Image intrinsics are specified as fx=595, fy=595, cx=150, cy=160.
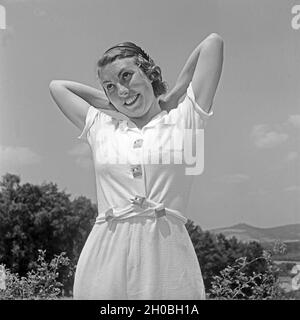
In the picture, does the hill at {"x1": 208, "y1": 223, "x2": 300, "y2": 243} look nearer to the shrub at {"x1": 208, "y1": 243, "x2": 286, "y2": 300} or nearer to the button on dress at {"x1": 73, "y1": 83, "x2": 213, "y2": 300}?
the shrub at {"x1": 208, "y1": 243, "x2": 286, "y2": 300}

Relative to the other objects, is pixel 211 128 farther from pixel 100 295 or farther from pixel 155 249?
pixel 100 295

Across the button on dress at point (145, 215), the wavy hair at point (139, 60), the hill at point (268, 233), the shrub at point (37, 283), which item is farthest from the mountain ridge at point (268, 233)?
the shrub at point (37, 283)

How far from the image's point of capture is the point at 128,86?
1.98 metres

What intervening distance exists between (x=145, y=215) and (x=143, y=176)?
0.13 metres

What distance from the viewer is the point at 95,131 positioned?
2.05m

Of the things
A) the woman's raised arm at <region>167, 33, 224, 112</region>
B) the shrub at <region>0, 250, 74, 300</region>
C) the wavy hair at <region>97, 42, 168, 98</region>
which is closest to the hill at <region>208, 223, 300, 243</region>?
the woman's raised arm at <region>167, 33, 224, 112</region>

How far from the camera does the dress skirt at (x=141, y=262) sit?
1915 millimetres

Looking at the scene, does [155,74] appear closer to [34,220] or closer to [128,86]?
[128,86]

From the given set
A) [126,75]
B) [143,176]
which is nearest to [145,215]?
[143,176]

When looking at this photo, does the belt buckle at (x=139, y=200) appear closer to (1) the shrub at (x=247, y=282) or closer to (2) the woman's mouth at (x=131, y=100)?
(2) the woman's mouth at (x=131, y=100)

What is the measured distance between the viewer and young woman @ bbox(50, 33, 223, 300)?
1.92 meters

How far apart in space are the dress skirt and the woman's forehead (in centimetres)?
48

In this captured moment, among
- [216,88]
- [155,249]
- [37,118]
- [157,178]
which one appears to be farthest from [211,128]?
[37,118]

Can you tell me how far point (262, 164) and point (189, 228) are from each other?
0.34 m
